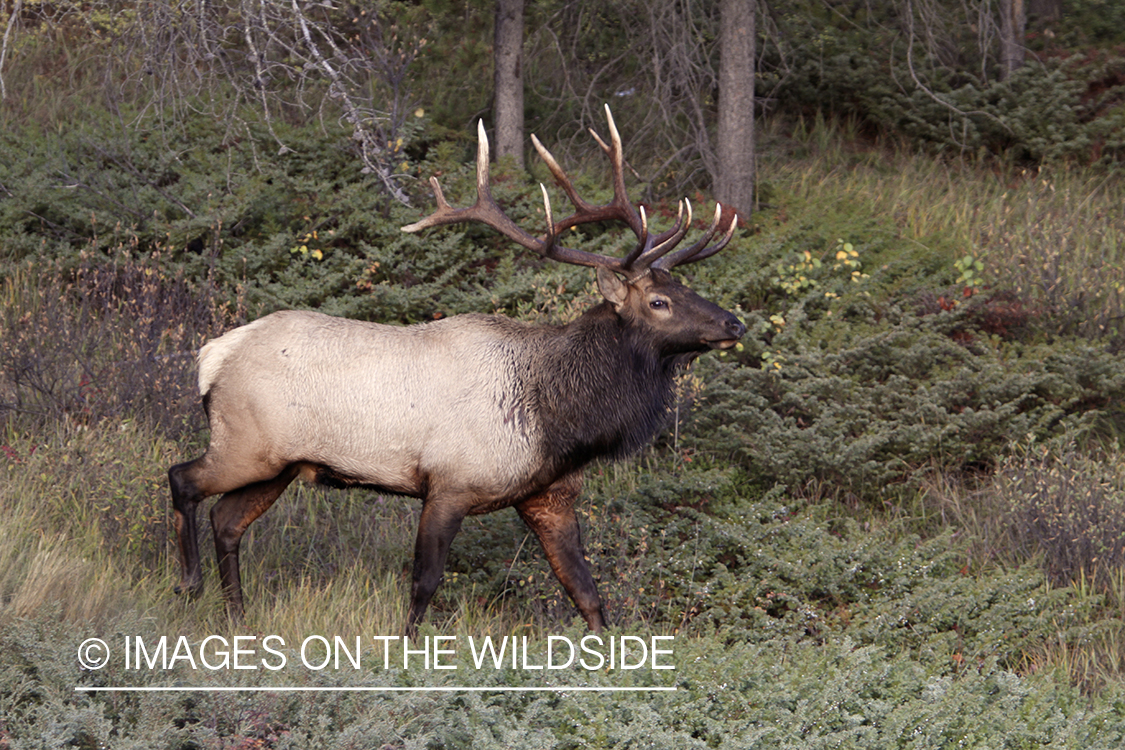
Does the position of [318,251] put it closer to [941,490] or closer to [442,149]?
[442,149]

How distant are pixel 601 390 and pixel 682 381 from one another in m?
2.10

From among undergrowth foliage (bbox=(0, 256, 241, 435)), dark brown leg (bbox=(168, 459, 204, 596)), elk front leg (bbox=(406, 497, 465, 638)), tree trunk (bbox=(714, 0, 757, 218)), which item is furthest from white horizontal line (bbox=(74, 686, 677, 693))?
tree trunk (bbox=(714, 0, 757, 218))

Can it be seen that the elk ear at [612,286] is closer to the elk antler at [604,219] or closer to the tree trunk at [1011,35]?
the elk antler at [604,219]

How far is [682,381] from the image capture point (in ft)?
25.1

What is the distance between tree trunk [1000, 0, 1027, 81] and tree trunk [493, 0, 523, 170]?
4855 mm

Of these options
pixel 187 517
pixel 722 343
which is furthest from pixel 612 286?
pixel 187 517

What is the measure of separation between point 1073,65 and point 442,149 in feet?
21.8

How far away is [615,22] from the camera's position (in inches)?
468

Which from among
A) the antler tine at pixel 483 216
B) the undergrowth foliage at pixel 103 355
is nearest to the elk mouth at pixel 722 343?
the antler tine at pixel 483 216

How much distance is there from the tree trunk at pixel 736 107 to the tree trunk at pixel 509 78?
5.54ft

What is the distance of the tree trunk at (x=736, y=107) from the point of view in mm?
9773

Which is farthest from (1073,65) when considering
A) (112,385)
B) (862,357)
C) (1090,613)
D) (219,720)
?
(219,720)

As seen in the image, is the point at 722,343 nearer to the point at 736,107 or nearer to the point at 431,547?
the point at 431,547

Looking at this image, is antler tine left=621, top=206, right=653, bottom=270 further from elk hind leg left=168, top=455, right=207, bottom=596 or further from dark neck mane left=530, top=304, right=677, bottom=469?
elk hind leg left=168, top=455, right=207, bottom=596
